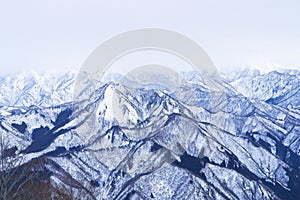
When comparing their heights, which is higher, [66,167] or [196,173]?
[196,173]

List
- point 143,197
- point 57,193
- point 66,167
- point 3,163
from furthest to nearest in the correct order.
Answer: point 66,167 < point 143,197 < point 57,193 < point 3,163

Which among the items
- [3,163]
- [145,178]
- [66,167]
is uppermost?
[3,163]

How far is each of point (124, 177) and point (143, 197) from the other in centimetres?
2651

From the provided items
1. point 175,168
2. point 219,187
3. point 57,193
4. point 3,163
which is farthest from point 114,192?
point 3,163

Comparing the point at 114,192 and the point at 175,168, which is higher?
the point at 175,168

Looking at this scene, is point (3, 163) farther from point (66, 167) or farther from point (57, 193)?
point (66, 167)

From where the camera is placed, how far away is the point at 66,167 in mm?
193000

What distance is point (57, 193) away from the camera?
58.6m

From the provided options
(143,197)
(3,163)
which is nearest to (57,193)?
(3,163)

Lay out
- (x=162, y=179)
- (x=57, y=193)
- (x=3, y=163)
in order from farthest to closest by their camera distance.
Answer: (x=162, y=179)
(x=57, y=193)
(x=3, y=163)

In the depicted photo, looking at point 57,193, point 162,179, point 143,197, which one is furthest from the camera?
point 162,179

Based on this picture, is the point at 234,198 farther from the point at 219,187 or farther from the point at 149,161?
the point at 149,161

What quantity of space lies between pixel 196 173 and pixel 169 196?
2560 cm

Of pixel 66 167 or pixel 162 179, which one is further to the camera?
pixel 66 167
